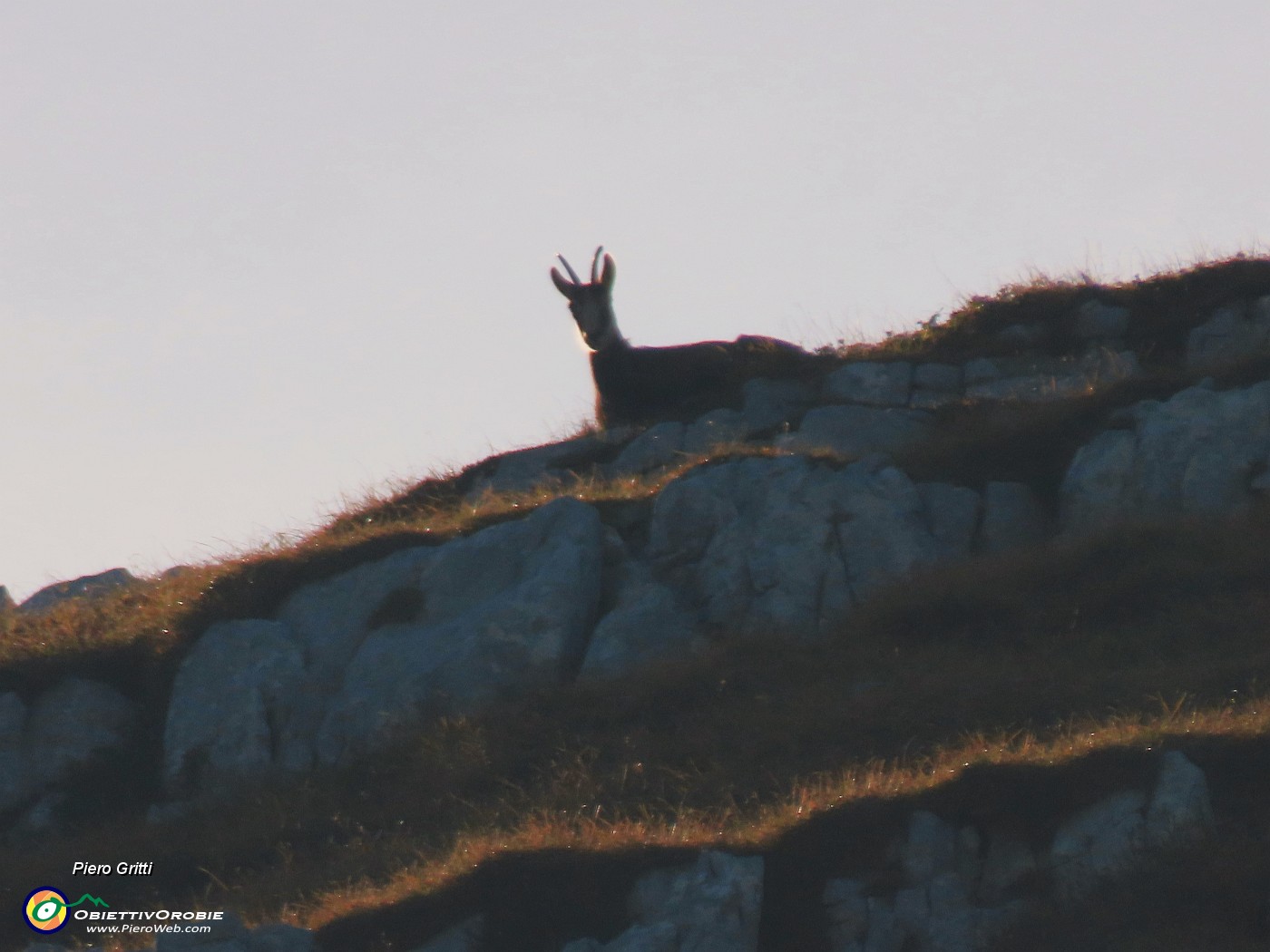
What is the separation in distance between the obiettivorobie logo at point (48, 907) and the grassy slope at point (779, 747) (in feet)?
0.63

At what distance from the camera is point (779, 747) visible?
534 inches

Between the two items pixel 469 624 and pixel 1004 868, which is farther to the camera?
pixel 469 624

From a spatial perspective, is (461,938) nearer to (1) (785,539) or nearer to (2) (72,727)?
(2) (72,727)

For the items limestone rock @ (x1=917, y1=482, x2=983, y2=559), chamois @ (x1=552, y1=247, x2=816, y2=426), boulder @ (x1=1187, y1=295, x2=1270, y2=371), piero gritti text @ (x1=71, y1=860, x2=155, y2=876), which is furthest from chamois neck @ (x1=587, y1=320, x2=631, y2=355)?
piero gritti text @ (x1=71, y1=860, x2=155, y2=876)

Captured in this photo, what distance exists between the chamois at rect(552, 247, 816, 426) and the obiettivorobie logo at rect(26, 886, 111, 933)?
1133 cm

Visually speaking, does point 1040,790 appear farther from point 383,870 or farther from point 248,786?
point 248,786

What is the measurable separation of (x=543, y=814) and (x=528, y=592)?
4.96 m

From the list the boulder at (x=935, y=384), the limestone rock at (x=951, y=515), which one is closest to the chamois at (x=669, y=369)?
the boulder at (x=935, y=384)

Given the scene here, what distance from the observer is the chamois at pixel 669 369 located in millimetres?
23234

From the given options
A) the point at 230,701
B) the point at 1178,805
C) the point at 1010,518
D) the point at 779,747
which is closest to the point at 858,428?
the point at 1010,518

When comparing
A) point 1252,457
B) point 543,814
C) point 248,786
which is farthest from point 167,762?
point 1252,457

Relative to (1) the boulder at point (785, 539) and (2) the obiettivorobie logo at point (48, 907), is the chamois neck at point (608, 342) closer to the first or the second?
(1) the boulder at point (785, 539)

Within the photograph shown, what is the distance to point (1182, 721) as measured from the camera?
38.2ft

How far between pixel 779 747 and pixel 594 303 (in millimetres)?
11887
